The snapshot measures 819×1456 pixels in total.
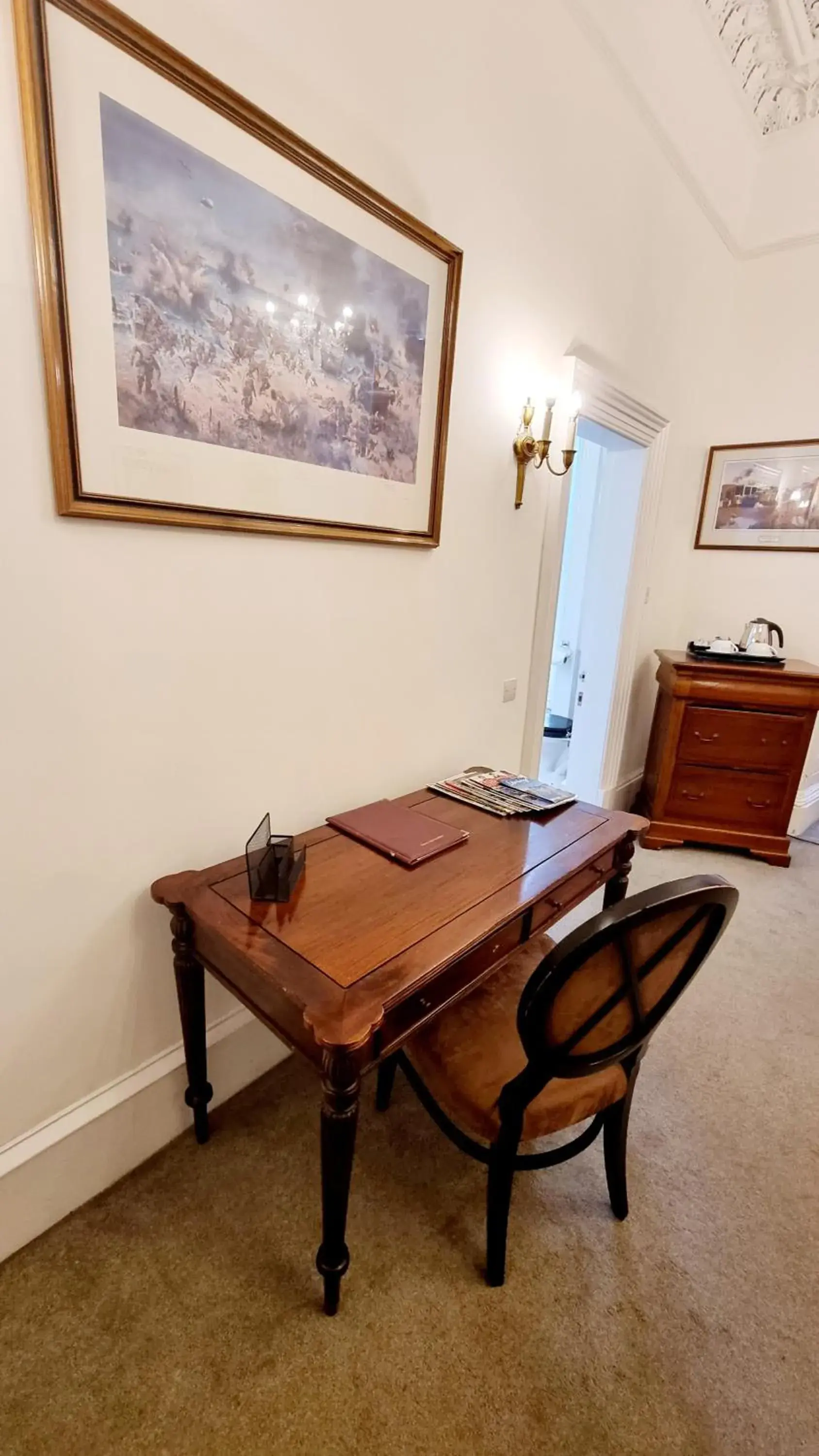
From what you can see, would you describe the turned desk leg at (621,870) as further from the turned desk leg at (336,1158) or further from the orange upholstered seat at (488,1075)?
the turned desk leg at (336,1158)

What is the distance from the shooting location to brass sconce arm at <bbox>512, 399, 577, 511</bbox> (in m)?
1.98

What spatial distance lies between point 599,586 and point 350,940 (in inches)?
104

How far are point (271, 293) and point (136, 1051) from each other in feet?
5.47

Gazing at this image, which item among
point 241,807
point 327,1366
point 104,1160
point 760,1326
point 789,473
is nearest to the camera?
point 327,1366

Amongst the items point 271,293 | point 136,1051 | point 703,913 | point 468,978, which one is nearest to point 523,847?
point 468,978

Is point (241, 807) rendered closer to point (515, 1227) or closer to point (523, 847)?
point (523, 847)

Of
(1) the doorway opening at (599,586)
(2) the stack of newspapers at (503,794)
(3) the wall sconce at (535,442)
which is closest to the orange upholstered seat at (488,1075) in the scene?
Answer: (2) the stack of newspapers at (503,794)

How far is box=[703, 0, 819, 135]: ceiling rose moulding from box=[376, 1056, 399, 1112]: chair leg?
152 inches

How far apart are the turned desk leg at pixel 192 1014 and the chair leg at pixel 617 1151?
0.91m

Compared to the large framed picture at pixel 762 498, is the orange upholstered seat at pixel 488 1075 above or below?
below

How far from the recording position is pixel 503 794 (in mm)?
1842

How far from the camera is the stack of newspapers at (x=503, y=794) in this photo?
173 cm

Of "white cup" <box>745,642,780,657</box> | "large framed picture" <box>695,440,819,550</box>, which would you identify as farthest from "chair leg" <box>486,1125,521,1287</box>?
"large framed picture" <box>695,440,819,550</box>

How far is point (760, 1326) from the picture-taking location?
3.95ft
